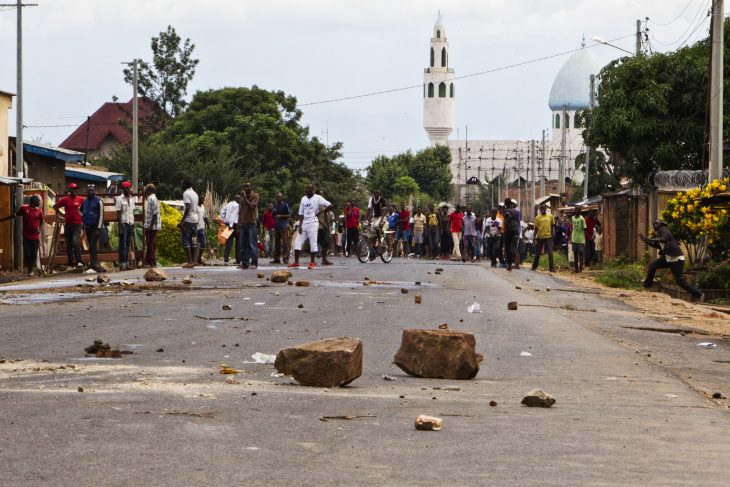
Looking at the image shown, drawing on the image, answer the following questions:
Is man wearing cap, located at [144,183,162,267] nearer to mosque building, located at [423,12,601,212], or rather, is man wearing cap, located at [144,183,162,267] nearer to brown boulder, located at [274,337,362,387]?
brown boulder, located at [274,337,362,387]

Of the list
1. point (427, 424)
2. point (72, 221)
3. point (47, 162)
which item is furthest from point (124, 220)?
point (427, 424)

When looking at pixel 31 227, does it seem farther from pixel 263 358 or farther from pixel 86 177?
pixel 86 177

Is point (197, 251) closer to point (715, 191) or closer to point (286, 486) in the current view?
point (715, 191)

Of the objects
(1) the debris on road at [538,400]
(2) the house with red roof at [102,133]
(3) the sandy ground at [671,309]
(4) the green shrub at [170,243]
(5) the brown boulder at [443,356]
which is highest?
(2) the house with red roof at [102,133]

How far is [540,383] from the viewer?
1020 cm

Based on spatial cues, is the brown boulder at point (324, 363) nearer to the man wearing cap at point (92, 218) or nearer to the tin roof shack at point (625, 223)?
the man wearing cap at point (92, 218)

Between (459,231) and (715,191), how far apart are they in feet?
64.8

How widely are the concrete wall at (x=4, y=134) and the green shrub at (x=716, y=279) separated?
830 inches

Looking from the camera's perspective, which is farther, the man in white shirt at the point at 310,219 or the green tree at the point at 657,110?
the green tree at the point at 657,110

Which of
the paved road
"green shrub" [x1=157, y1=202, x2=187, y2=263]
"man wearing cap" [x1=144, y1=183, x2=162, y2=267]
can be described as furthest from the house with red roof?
the paved road

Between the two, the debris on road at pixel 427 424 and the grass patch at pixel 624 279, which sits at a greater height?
the grass patch at pixel 624 279

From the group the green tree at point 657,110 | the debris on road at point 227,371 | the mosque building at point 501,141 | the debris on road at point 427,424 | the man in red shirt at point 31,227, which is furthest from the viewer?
the mosque building at point 501,141

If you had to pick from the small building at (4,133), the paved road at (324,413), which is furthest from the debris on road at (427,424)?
the small building at (4,133)

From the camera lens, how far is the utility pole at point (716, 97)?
2669 centimetres
